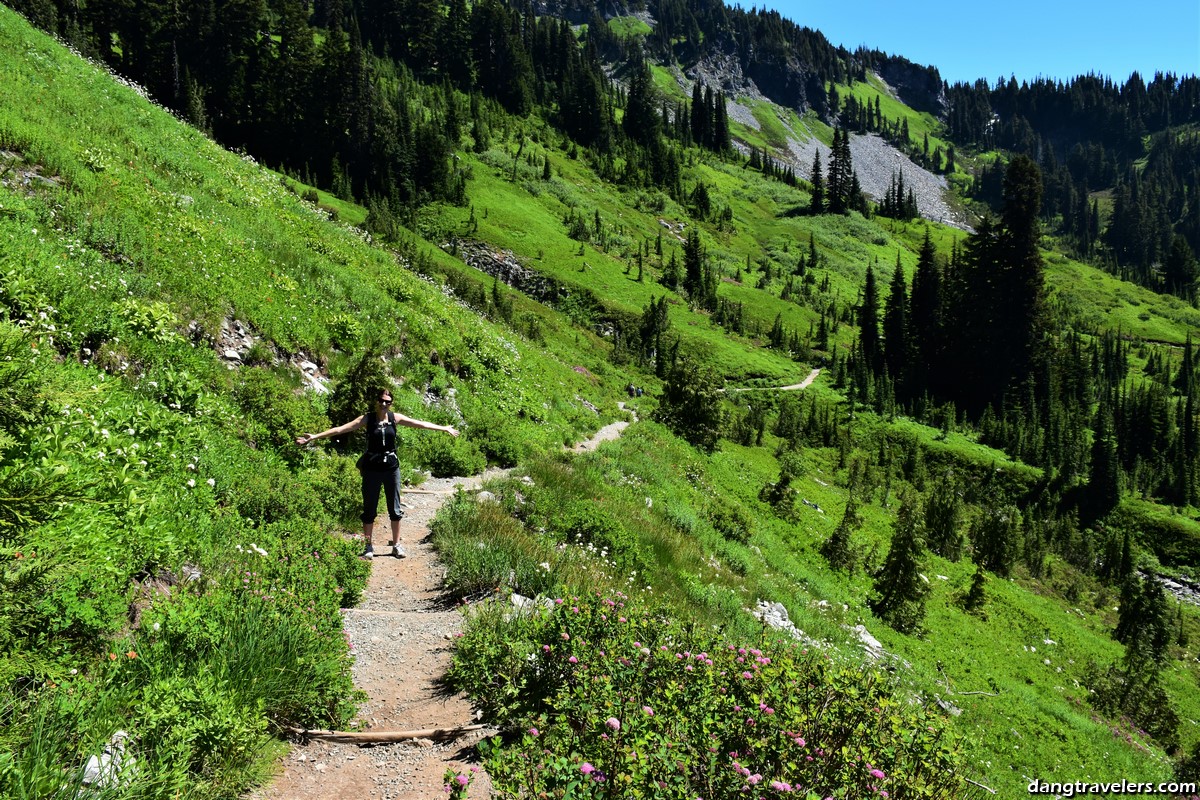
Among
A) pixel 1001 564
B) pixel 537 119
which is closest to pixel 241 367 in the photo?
pixel 1001 564

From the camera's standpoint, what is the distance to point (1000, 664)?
18.8 metres

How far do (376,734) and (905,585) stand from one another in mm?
18574

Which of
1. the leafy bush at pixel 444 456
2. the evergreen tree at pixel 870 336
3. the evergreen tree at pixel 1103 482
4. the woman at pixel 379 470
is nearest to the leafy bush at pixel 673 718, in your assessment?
the woman at pixel 379 470

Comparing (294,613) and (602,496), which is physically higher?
(294,613)

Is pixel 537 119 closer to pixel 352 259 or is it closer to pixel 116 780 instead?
pixel 352 259

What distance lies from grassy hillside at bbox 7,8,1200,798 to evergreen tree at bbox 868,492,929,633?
634 mm

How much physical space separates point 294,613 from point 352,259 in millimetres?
16630

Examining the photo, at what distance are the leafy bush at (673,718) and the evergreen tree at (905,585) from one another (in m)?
15.1

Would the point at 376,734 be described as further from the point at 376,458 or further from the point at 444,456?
the point at 444,456

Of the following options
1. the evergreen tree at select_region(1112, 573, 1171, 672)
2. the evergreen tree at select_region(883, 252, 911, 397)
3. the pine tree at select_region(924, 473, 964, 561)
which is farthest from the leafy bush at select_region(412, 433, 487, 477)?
the evergreen tree at select_region(883, 252, 911, 397)

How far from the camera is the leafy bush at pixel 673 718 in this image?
3.45 meters

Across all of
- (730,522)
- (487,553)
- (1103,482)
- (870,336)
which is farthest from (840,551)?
(870,336)

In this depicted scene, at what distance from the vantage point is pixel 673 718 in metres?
3.99

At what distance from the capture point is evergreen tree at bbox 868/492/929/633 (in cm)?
A: 1841
